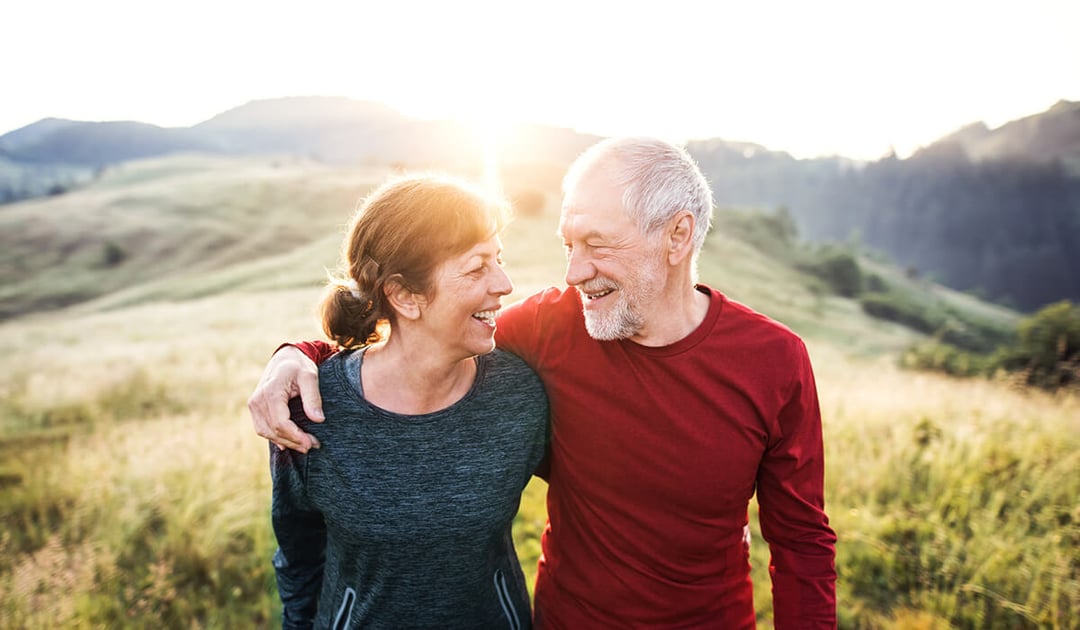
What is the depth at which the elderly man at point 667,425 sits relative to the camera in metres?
2.13

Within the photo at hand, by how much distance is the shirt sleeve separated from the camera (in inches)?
81.4

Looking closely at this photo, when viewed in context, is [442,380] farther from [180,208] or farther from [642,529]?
[180,208]

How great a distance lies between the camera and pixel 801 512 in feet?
7.04

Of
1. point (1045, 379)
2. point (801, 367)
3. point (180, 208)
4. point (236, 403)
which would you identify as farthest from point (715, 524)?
point (180, 208)

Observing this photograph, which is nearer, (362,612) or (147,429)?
(362,612)

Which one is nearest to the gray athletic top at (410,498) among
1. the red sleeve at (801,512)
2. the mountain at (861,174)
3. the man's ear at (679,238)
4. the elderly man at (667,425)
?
the elderly man at (667,425)

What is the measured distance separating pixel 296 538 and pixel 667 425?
1508 millimetres

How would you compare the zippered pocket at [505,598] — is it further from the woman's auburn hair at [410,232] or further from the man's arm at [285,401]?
the woman's auburn hair at [410,232]

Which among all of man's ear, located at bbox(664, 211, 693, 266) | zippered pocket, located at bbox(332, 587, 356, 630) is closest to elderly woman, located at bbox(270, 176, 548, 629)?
zippered pocket, located at bbox(332, 587, 356, 630)

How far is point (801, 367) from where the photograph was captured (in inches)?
84.8

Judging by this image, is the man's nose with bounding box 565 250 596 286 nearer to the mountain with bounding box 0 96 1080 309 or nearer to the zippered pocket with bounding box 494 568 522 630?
the zippered pocket with bounding box 494 568 522 630

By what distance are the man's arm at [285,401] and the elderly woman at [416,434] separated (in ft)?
0.22

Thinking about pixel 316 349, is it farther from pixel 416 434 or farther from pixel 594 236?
pixel 594 236

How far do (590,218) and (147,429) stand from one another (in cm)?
642
